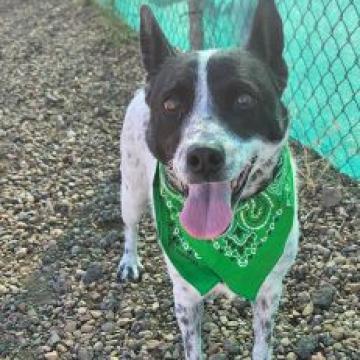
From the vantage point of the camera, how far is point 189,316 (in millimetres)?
3447

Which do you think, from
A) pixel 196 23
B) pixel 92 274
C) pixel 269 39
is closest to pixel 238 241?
pixel 269 39

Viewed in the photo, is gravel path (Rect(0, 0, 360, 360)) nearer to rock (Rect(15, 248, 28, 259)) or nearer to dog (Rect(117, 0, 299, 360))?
rock (Rect(15, 248, 28, 259))

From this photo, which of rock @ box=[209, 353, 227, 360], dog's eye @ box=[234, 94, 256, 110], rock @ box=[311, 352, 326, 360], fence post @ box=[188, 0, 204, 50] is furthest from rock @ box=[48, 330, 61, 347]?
fence post @ box=[188, 0, 204, 50]

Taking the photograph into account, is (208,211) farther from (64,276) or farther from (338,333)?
(64,276)

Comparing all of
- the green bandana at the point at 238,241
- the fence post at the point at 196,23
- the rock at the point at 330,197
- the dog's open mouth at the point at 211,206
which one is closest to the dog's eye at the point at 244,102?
the dog's open mouth at the point at 211,206

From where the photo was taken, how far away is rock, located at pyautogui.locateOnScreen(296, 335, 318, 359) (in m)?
3.68

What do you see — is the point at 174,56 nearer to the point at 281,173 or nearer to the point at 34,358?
the point at 281,173

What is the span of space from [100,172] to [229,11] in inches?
64.1

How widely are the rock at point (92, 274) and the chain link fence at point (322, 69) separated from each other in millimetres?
1592

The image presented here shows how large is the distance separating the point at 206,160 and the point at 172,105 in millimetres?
334

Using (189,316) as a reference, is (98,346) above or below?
below

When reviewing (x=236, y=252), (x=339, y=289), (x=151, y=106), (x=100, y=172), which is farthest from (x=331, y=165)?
(x=151, y=106)

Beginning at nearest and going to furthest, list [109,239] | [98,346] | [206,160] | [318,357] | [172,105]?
[206,160] → [172,105] → [318,357] → [98,346] → [109,239]

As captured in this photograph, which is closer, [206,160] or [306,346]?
[206,160]
